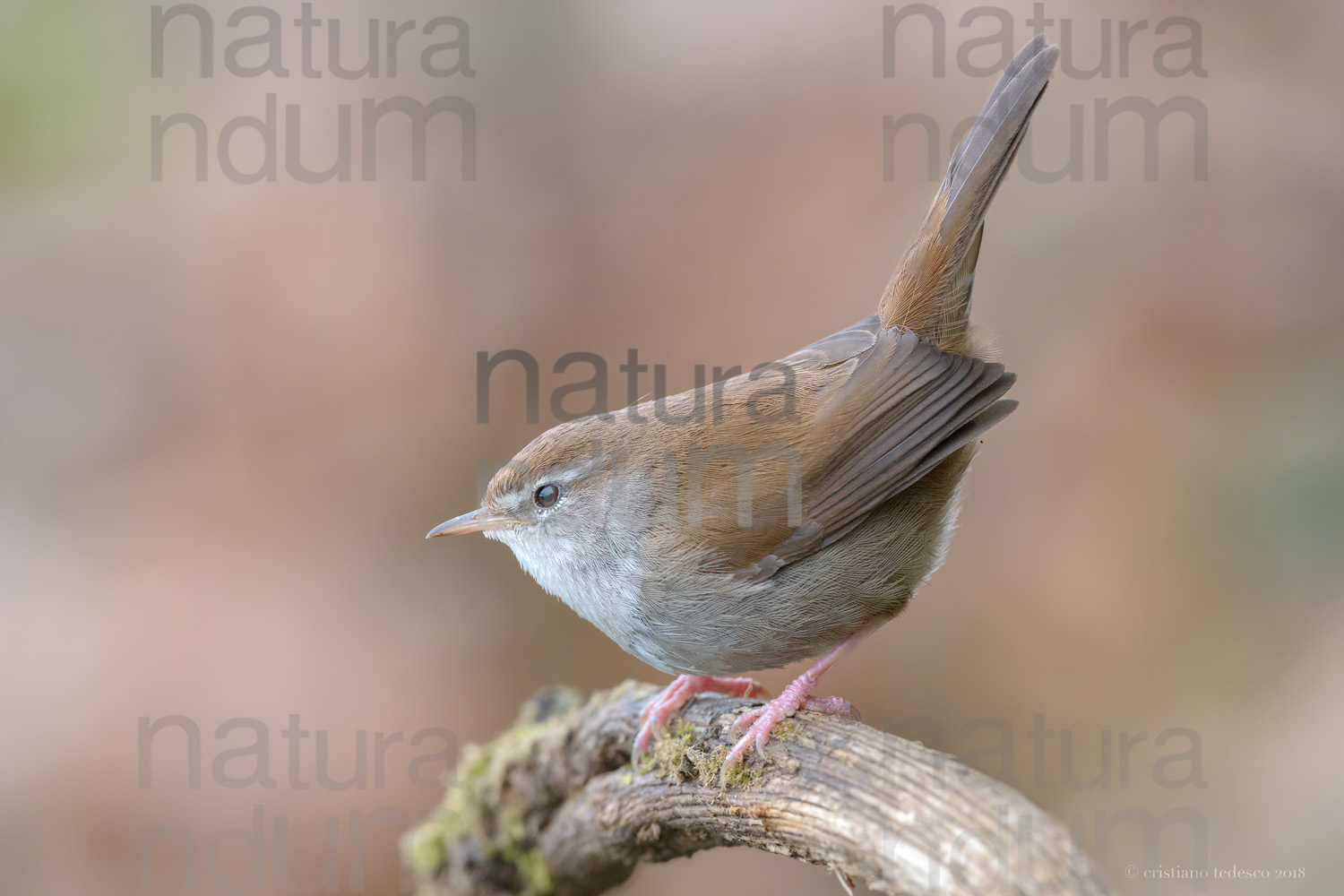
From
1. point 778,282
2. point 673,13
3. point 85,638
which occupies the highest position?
point 673,13

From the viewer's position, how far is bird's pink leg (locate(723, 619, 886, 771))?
2.82m

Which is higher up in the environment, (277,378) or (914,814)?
(277,378)

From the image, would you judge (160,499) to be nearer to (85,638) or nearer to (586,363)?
(85,638)

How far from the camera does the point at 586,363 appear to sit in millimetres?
6555

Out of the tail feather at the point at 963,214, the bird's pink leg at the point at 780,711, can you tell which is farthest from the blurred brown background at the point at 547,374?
the bird's pink leg at the point at 780,711

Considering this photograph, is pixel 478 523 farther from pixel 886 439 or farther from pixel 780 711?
pixel 886 439

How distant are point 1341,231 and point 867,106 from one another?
306 cm

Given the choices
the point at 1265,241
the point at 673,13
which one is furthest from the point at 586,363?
the point at 1265,241

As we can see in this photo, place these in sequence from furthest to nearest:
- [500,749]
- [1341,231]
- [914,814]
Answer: [1341,231], [500,749], [914,814]

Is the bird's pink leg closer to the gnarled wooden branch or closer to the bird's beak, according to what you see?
the gnarled wooden branch

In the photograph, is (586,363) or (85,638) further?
(586,363)

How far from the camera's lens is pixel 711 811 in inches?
113

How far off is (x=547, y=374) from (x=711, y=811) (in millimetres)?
4175

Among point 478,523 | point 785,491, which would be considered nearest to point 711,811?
point 785,491
